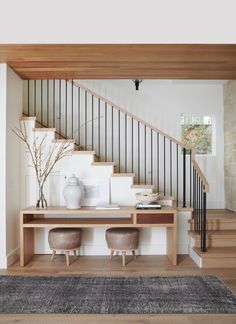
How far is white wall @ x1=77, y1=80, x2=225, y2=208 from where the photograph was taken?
22.7 feet

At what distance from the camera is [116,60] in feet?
13.9

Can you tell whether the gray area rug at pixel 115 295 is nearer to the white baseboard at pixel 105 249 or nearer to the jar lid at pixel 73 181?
the white baseboard at pixel 105 249

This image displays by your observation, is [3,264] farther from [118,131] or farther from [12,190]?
[118,131]

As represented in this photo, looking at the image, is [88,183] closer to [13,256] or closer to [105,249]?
[105,249]

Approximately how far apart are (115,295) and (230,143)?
13.6ft

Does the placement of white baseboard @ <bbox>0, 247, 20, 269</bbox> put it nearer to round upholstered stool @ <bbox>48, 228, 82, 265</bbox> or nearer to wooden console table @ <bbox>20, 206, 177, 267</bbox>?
wooden console table @ <bbox>20, 206, 177, 267</bbox>

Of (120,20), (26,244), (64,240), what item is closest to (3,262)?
(26,244)

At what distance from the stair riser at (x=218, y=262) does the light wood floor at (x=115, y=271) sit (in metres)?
0.09

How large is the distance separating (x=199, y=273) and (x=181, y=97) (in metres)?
3.84

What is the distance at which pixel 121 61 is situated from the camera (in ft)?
14.1

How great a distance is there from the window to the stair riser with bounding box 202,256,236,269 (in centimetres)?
299

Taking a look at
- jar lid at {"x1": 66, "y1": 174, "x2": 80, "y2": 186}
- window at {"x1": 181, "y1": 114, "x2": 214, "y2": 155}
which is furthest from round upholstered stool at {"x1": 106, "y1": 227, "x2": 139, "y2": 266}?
window at {"x1": 181, "y1": 114, "x2": 214, "y2": 155}

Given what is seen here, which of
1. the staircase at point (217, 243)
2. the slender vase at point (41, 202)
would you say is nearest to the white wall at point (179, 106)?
the staircase at point (217, 243)

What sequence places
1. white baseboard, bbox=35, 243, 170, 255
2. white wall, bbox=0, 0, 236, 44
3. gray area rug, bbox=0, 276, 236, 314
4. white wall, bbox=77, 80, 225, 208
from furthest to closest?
white wall, bbox=77, 80, 225, 208
white baseboard, bbox=35, 243, 170, 255
gray area rug, bbox=0, 276, 236, 314
white wall, bbox=0, 0, 236, 44
